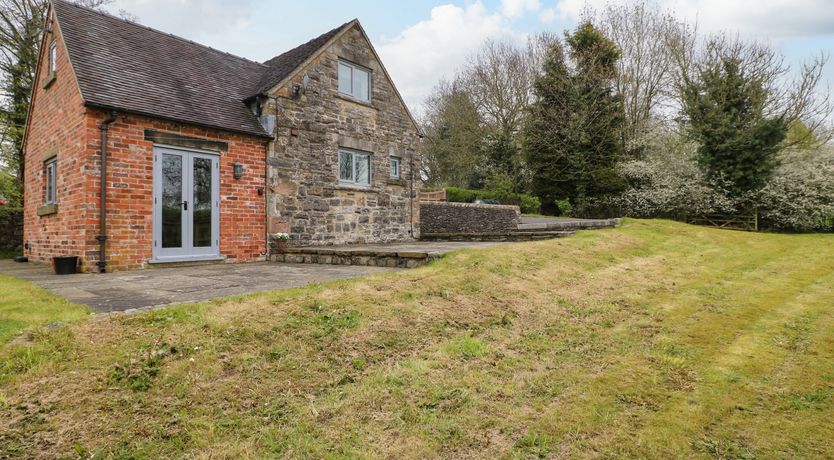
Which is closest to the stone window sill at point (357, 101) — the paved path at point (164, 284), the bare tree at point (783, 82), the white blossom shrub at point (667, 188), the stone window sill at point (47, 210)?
the paved path at point (164, 284)

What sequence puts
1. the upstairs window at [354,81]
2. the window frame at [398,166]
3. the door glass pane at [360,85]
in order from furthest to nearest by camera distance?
1. the window frame at [398,166]
2. the door glass pane at [360,85]
3. the upstairs window at [354,81]

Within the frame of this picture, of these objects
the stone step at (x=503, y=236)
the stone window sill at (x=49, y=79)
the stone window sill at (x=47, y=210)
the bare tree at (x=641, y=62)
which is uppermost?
the bare tree at (x=641, y=62)

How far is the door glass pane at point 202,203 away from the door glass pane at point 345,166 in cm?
364

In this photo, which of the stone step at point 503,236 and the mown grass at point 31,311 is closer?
the mown grass at point 31,311

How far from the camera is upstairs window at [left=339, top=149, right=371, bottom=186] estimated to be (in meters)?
12.3

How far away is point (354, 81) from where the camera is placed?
41.5ft

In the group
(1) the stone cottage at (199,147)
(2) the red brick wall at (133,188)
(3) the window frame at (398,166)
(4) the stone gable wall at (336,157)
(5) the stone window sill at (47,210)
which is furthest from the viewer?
(3) the window frame at (398,166)

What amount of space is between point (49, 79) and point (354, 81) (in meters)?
7.30

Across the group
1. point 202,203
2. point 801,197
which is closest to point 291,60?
point 202,203

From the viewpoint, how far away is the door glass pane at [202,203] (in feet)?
30.6

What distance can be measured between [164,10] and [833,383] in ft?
77.8

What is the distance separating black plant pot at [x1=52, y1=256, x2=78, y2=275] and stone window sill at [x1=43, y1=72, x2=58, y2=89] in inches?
187

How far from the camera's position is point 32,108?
11.5m

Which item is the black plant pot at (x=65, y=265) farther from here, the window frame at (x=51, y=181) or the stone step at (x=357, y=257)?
the stone step at (x=357, y=257)
